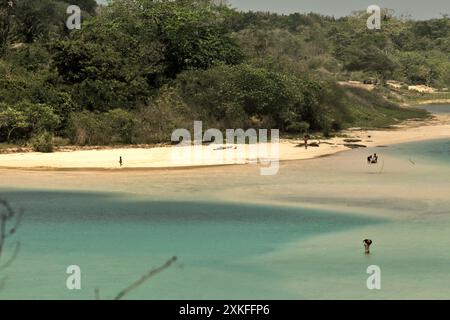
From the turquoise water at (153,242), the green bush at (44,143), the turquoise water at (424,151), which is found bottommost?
the turquoise water at (153,242)

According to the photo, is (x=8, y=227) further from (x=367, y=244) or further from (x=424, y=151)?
(x=424, y=151)

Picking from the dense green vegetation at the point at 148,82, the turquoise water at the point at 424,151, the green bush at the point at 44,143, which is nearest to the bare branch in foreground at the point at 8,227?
the green bush at the point at 44,143

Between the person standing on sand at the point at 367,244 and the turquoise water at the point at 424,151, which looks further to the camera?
the turquoise water at the point at 424,151

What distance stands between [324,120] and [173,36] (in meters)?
12.1

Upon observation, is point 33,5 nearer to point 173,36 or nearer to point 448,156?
point 173,36

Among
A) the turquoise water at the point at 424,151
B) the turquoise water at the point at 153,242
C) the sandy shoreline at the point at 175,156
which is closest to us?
the turquoise water at the point at 153,242

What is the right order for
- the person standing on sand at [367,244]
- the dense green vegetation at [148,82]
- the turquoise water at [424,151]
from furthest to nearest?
the dense green vegetation at [148,82]
the turquoise water at [424,151]
the person standing on sand at [367,244]

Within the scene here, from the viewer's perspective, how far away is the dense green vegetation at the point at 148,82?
160 feet

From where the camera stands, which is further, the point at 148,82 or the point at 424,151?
the point at 148,82

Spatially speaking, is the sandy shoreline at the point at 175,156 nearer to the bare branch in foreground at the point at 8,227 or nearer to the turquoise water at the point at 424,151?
the turquoise water at the point at 424,151

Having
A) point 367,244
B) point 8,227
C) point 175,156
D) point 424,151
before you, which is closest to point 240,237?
point 367,244

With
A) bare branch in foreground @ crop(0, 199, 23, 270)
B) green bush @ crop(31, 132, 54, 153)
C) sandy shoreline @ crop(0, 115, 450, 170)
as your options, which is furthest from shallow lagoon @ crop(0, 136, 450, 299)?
green bush @ crop(31, 132, 54, 153)

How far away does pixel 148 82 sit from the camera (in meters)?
56.8

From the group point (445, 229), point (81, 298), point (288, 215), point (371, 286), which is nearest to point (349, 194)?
point (288, 215)
